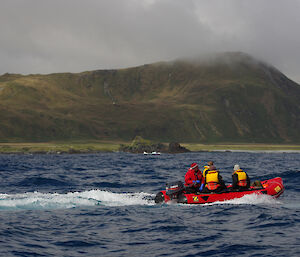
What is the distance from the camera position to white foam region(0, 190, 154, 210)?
2450 cm

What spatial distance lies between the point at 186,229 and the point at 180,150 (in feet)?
526

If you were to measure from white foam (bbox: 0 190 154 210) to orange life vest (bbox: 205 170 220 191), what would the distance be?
378cm

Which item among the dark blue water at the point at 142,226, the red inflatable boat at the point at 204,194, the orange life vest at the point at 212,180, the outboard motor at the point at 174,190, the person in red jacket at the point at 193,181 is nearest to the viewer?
the dark blue water at the point at 142,226

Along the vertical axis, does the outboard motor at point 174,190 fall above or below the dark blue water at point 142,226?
above

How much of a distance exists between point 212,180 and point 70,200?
8.82m

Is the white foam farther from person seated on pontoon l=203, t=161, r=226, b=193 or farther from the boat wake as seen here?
person seated on pontoon l=203, t=161, r=226, b=193

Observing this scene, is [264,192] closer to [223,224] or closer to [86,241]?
[223,224]

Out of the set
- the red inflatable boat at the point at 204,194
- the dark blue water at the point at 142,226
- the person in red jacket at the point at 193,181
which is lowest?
the dark blue water at the point at 142,226

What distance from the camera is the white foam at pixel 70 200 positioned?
24.5m

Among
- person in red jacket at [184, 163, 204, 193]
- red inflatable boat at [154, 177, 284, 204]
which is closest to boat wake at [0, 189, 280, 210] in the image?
red inflatable boat at [154, 177, 284, 204]

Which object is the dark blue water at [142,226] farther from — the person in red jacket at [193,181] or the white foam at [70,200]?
the person in red jacket at [193,181]

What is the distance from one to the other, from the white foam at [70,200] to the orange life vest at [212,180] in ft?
12.4

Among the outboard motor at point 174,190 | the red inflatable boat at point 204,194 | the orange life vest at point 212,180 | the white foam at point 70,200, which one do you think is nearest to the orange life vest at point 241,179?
the red inflatable boat at point 204,194

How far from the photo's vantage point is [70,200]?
2617cm
